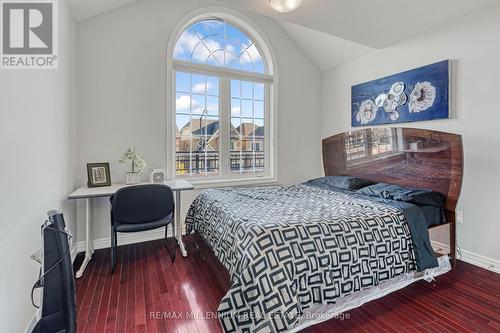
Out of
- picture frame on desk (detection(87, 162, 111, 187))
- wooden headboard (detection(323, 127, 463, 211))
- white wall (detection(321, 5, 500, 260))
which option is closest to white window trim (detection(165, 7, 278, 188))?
picture frame on desk (detection(87, 162, 111, 187))

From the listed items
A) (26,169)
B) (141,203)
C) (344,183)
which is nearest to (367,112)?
(344,183)

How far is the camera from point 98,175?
9.25ft

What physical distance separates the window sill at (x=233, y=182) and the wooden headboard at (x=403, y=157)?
3.17ft

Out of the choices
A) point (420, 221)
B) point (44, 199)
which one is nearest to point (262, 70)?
point (420, 221)

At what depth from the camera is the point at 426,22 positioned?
2.66 meters

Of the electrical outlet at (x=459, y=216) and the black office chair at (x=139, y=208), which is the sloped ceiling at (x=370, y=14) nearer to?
the black office chair at (x=139, y=208)

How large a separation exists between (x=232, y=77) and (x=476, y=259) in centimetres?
353

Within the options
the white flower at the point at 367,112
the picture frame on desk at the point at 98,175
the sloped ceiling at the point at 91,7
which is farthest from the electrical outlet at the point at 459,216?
the sloped ceiling at the point at 91,7

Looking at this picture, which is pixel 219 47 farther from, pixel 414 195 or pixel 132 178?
pixel 414 195

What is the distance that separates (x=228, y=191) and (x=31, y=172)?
174 centimetres

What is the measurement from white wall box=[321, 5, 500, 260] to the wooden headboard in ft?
0.88

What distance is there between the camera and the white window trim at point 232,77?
10.7 ft

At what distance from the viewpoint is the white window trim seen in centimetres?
326

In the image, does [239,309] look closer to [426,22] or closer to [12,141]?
[12,141]
